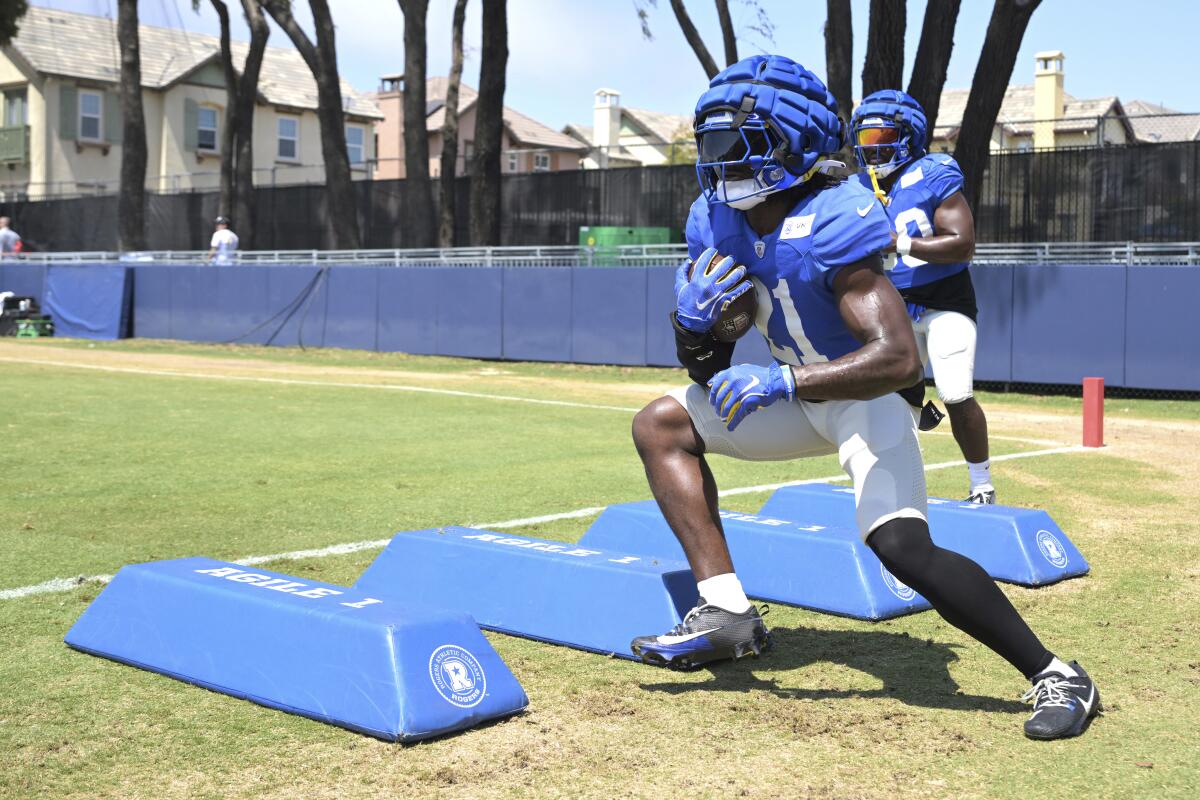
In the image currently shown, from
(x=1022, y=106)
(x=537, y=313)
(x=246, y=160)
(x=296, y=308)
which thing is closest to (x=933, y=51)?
(x=537, y=313)

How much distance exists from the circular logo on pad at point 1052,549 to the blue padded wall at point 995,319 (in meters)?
10.9

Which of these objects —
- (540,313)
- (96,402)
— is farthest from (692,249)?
(540,313)

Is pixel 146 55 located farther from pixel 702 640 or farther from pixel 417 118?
pixel 702 640

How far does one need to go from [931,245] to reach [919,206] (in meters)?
0.32

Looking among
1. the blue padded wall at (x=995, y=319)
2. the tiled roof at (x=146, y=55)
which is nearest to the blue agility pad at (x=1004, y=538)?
the blue padded wall at (x=995, y=319)

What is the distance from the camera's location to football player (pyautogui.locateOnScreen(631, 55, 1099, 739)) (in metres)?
3.96

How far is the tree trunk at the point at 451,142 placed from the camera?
28.6 meters

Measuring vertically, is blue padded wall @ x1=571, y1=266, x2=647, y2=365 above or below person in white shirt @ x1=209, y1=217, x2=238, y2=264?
below

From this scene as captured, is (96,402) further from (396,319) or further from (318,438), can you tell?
(396,319)

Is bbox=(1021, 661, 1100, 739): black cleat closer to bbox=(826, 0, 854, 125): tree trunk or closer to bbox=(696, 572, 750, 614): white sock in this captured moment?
bbox=(696, 572, 750, 614): white sock

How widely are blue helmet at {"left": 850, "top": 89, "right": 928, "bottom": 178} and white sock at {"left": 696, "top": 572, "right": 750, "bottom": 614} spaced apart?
11.0 feet

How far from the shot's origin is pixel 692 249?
447 centimetres

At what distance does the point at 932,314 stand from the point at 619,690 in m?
3.50

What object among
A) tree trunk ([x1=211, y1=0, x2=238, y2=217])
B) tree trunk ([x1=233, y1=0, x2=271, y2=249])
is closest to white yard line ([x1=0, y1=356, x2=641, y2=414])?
tree trunk ([x1=233, y1=0, x2=271, y2=249])
